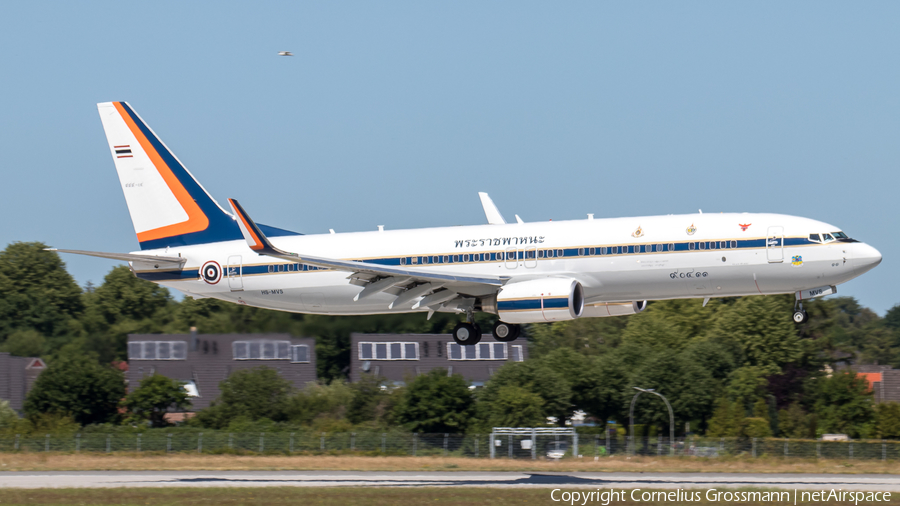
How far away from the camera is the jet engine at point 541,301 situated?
38.1m

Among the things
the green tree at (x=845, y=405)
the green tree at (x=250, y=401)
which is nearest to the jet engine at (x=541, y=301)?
the green tree at (x=250, y=401)

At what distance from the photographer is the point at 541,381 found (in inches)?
3103

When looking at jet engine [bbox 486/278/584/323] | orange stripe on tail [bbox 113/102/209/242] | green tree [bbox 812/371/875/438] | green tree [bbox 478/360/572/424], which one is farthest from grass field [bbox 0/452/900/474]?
green tree [bbox 812/371/875/438]

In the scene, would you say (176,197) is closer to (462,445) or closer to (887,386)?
(462,445)

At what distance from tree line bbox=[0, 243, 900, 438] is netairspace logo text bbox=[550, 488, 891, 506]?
17437mm

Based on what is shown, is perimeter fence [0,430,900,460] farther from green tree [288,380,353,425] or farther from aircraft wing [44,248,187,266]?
aircraft wing [44,248,187,266]

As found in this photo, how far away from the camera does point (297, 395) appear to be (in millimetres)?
76500

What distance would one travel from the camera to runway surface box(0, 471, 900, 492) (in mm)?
40469

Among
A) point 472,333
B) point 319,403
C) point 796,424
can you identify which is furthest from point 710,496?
point 796,424

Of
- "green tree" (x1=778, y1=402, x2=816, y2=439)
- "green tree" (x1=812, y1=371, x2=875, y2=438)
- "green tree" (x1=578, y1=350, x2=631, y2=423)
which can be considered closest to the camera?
"green tree" (x1=812, y1=371, x2=875, y2=438)

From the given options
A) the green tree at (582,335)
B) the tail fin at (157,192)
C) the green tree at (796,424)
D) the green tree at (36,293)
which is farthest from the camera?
the green tree at (582,335)

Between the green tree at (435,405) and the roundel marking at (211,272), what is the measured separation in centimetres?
3083

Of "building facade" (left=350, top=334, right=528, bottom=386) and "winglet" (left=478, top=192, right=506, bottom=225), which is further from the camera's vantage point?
"building facade" (left=350, top=334, right=528, bottom=386)

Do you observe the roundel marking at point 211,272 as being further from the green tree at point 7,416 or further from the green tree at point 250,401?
the green tree at point 7,416
